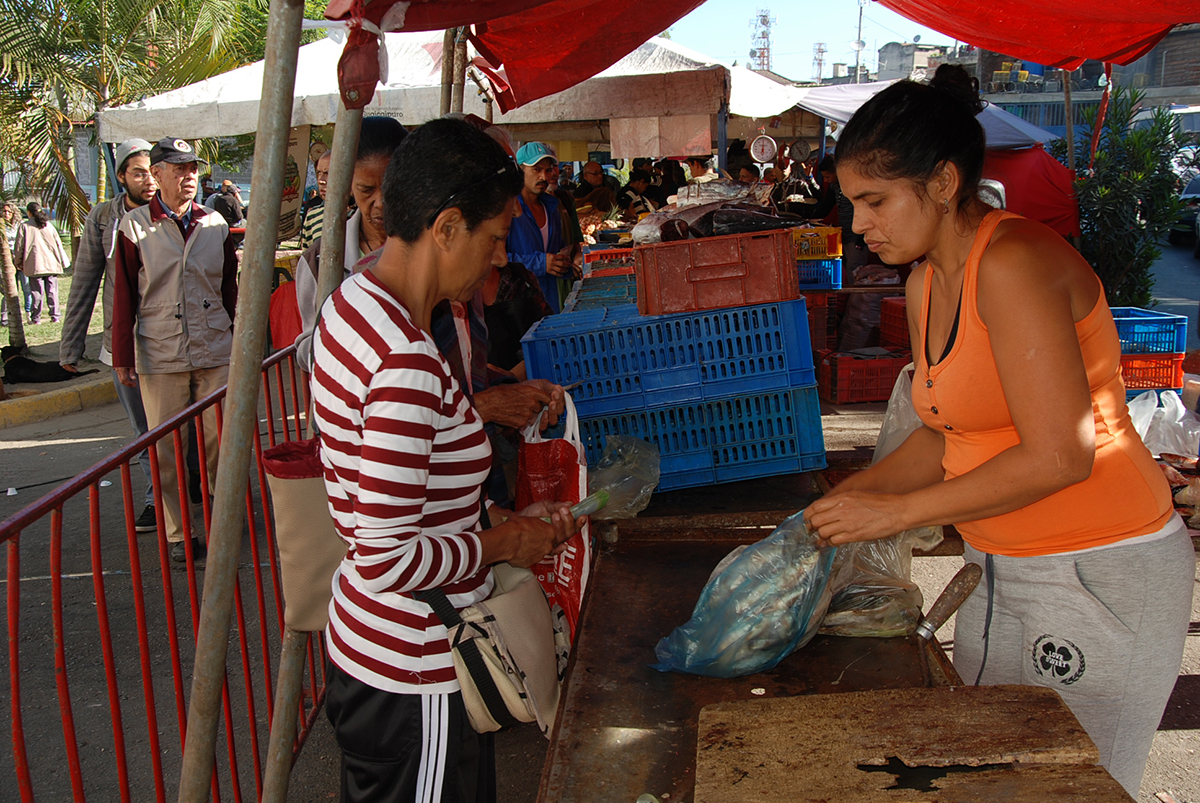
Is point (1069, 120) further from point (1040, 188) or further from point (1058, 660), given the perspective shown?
point (1058, 660)

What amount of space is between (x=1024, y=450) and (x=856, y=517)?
1.13 ft

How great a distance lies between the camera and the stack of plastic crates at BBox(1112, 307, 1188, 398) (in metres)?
4.82

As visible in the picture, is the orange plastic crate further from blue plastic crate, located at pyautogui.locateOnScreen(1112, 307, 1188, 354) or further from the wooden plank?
the wooden plank

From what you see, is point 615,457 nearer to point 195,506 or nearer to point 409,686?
point 409,686

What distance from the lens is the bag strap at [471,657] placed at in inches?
61.9

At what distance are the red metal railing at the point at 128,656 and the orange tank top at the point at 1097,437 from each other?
1760mm

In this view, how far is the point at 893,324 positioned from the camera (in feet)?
21.7

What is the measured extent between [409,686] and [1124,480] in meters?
1.45

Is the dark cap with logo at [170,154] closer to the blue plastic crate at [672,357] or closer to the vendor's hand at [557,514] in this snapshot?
the blue plastic crate at [672,357]

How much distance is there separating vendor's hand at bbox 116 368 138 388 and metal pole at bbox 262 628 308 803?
3451 mm

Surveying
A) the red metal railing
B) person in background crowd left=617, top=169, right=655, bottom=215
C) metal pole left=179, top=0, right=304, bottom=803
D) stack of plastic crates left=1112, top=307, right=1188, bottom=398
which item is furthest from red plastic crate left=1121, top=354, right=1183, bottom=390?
person in background crowd left=617, top=169, right=655, bottom=215

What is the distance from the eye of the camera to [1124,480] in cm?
168

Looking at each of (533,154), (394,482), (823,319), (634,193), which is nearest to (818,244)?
(823,319)

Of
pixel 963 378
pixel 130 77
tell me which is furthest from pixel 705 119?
pixel 130 77
